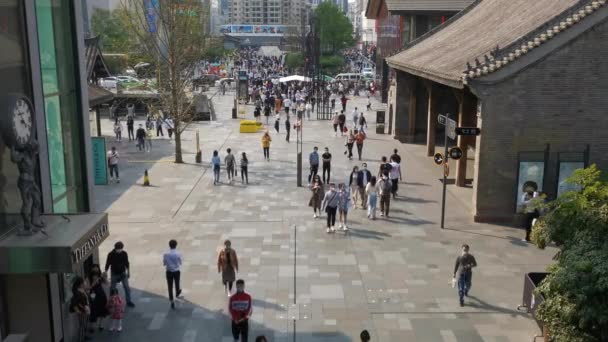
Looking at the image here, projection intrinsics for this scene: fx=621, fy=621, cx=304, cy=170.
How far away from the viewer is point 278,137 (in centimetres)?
3619

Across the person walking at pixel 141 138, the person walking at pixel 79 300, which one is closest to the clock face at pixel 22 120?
the person walking at pixel 79 300

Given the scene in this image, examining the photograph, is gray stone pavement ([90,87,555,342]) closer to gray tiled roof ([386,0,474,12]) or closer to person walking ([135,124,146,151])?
person walking ([135,124,146,151])

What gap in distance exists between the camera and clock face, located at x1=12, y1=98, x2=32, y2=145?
9.02m

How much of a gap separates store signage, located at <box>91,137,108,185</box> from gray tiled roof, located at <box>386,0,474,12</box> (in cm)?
2043

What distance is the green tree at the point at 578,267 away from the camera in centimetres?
905

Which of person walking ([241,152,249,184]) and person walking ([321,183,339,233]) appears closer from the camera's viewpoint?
person walking ([321,183,339,233])

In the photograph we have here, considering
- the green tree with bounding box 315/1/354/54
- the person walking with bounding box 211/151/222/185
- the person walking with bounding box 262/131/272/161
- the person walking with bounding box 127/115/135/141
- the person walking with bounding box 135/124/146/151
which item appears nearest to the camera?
the person walking with bounding box 211/151/222/185

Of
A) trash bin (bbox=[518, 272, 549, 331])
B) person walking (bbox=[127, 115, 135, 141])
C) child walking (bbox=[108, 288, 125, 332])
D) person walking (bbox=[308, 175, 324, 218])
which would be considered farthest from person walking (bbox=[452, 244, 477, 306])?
person walking (bbox=[127, 115, 135, 141])

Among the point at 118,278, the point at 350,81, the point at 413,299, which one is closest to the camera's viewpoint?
the point at 118,278

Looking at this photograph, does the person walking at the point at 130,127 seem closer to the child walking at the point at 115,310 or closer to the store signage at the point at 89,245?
the child walking at the point at 115,310

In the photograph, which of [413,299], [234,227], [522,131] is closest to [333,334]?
[413,299]

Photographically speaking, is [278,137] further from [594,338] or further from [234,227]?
[594,338]

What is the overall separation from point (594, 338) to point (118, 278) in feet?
29.2

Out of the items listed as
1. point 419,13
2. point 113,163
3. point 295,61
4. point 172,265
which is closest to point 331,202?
point 172,265
